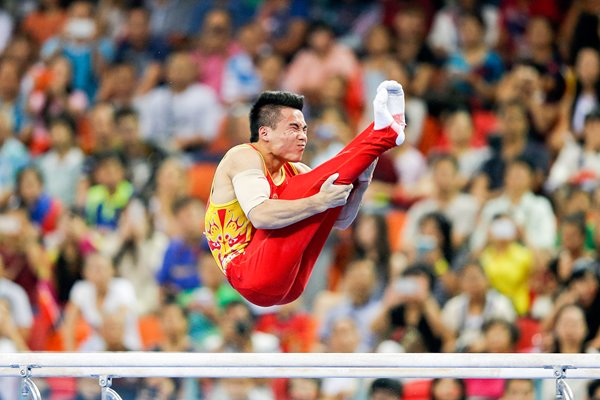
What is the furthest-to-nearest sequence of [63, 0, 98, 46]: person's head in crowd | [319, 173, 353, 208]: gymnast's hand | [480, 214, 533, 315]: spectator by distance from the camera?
[63, 0, 98, 46]: person's head in crowd → [480, 214, 533, 315]: spectator → [319, 173, 353, 208]: gymnast's hand

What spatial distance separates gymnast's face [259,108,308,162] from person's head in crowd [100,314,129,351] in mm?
3125

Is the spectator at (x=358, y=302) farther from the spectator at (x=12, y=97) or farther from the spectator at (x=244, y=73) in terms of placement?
the spectator at (x=12, y=97)

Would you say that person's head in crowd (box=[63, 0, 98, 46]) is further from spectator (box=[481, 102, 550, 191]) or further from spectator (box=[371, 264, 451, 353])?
spectator (box=[371, 264, 451, 353])

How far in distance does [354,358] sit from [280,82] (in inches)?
213

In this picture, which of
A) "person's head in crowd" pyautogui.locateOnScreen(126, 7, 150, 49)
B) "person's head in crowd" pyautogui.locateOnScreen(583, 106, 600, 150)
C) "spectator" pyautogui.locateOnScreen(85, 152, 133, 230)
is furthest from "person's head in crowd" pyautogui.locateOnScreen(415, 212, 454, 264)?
"person's head in crowd" pyautogui.locateOnScreen(126, 7, 150, 49)

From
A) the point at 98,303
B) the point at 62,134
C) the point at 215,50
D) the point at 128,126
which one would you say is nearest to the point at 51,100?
the point at 62,134

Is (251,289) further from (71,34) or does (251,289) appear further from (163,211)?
(71,34)

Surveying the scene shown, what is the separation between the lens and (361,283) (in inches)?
310

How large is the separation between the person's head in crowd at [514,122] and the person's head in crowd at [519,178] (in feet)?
1.27

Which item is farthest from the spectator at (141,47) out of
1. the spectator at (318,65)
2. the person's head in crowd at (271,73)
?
the spectator at (318,65)

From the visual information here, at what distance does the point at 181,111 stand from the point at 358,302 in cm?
279

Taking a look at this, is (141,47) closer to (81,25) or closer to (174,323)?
(81,25)

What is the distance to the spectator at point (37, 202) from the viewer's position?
365 inches

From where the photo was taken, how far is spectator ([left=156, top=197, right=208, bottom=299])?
27.8 ft
